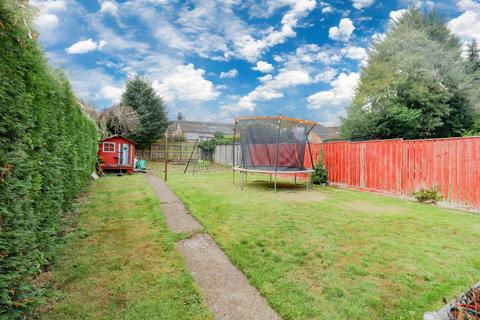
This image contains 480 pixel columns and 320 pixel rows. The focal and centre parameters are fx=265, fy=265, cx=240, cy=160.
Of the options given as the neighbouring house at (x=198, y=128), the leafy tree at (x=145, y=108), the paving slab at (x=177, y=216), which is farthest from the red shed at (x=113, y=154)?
the neighbouring house at (x=198, y=128)

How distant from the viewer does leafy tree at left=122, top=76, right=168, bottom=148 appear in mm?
19562

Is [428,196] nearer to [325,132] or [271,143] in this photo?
[271,143]

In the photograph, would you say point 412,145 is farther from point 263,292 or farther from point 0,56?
point 0,56

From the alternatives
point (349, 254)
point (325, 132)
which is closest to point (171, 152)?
point (349, 254)

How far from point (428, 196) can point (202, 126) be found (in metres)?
36.2

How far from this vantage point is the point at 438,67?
49.1 feet

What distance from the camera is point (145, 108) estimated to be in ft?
64.7

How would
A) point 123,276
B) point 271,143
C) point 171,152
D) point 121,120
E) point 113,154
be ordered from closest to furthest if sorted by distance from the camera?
point 123,276 → point 271,143 → point 113,154 → point 121,120 → point 171,152

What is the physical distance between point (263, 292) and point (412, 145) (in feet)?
19.4

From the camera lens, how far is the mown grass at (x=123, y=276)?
1.81 meters

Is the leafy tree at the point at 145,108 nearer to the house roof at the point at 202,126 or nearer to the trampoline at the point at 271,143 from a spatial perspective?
Answer: the trampoline at the point at 271,143

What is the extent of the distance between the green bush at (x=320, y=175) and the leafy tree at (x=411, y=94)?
8548 millimetres

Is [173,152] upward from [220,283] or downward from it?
upward

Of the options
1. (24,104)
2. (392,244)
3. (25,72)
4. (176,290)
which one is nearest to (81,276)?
(176,290)
